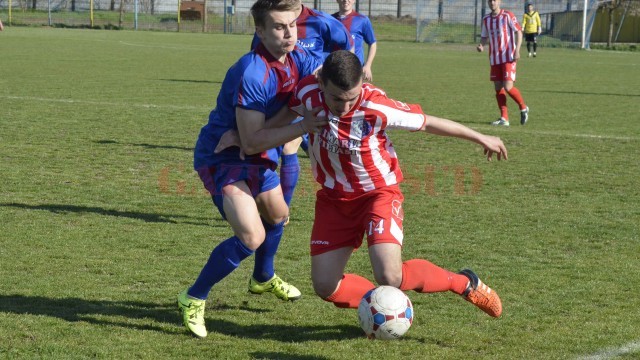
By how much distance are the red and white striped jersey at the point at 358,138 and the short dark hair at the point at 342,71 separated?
23 cm

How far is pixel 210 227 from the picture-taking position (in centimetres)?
724

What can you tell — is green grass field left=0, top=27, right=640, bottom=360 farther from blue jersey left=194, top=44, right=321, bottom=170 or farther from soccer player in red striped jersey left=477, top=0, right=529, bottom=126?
blue jersey left=194, top=44, right=321, bottom=170

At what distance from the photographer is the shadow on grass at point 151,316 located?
4.78 meters

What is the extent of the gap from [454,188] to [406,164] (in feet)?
4.38

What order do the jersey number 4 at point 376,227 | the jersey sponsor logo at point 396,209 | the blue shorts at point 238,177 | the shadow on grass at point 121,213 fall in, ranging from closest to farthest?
1. the jersey number 4 at point 376,227
2. the jersey sponsor logo at point 396,209
3. the blue shorts at point 238,177
4. the shadow on grass at point 121,213

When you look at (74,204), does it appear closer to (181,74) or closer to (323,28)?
(323,28)

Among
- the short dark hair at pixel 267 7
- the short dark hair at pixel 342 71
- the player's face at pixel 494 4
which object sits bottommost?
the short dark hair at pixel 342 71

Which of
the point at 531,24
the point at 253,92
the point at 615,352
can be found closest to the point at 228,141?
the point at 253,92

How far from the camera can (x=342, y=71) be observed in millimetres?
4320

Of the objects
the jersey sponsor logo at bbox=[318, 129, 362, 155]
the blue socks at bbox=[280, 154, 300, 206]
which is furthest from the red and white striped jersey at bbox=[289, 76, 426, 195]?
the blue socks at bbox=[280, 154, 300, 206]

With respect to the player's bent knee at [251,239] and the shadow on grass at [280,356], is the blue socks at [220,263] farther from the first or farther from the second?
the shadow on grass at [280,356]

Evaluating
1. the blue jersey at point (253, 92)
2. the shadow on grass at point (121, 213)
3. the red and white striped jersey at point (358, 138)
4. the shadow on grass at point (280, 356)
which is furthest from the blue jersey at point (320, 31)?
the shadow on grass at point (280, 356)

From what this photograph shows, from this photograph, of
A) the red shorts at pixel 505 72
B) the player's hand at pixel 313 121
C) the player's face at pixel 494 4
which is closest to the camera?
the player's hand at pixel 313 121

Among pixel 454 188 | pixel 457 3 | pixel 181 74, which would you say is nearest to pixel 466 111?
pixel 454 188
